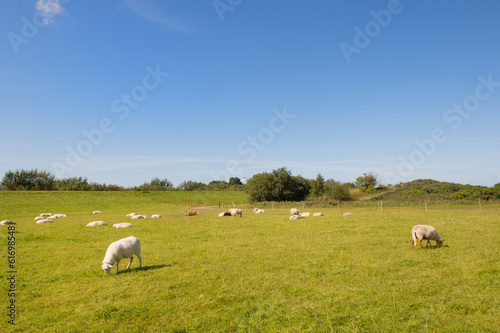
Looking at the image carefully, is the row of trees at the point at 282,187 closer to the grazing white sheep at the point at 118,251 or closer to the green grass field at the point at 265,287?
the green grass field at the point at 265,287

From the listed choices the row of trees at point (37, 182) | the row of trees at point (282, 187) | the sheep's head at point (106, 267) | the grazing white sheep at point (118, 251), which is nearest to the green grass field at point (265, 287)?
the sheep's head at point (106, 267)

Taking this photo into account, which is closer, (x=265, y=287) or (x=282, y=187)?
(x=265, y=287)

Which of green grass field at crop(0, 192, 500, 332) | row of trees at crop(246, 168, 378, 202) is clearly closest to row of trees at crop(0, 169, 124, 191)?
row of trees at crop(246, 168, 378, 202)

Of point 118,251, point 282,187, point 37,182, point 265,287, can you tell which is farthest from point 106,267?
point 37,182

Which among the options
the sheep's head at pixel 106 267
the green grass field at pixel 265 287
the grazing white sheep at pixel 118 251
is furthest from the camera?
the grazing white sheep at pixel 118 251

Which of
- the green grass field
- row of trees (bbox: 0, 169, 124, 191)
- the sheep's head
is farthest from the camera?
row of trees (bbox: 0, 169, 124, 191)

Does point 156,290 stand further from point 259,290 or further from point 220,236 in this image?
point 220,236

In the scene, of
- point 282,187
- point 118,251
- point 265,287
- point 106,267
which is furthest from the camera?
point 282,187

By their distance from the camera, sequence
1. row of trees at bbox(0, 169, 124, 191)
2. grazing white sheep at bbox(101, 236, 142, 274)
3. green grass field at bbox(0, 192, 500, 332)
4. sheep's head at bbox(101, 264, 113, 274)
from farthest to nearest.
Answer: row of trees at bbox(0, 169, 124, 191)
grazing white sheep at bbox(101, 236, 142, 274)
sheep's head at bbox(101, 264, 113, 274)
green grass field at bbox(0, 192, 500, 332)

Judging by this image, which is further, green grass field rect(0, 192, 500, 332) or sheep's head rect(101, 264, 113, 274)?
sheep's head rect(101, 264, 113, 274)

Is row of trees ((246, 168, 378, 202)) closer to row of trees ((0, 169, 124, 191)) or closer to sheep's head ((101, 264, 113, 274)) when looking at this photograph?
row of trees ((0, 169, 124, 191))

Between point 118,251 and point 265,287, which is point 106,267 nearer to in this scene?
point 118,251

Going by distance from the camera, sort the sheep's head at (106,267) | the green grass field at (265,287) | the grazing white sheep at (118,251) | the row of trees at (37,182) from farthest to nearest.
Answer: the row of trees at (37,182) < the grazing white sheep at (118,251) < the sheep's head at (106,267) < the green grass field at (265,287)

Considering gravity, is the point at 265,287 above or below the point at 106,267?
below
